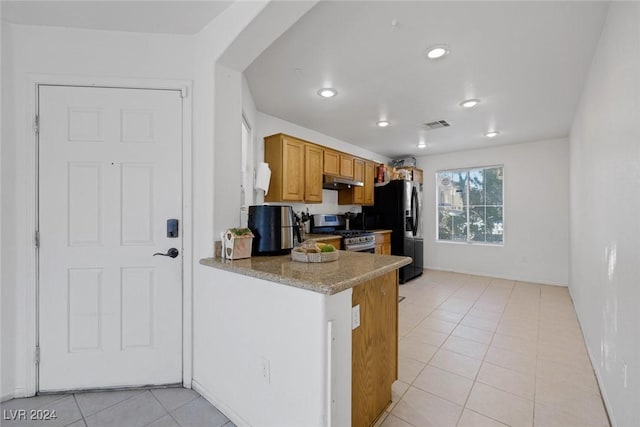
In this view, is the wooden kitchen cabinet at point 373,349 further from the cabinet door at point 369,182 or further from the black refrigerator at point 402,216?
the cabinet door at point 369,182

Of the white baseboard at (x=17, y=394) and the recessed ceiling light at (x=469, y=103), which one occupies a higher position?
the recessed ceiling light at (x=469, y=103)

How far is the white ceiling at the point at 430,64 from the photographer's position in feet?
5.73

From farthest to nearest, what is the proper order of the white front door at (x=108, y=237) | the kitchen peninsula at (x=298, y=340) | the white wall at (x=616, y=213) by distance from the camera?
the white front door at (x=108, y=237)
the white wall at (x=616, y=213)
the kitchen peninsula at (x=298, y=340)

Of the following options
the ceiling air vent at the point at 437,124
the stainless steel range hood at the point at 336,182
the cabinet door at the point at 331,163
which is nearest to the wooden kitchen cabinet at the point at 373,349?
the stainless steel range hood at the point at 336,182

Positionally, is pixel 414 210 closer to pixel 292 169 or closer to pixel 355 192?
pixel 355 192

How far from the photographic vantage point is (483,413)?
5.72ft

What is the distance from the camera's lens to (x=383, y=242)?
482 cm

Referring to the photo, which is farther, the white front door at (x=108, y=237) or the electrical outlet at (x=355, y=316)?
the white front door at (x=108, y=237)

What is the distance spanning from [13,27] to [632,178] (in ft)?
12.0

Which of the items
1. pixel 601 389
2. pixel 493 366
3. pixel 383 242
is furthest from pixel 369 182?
pixel 601 389

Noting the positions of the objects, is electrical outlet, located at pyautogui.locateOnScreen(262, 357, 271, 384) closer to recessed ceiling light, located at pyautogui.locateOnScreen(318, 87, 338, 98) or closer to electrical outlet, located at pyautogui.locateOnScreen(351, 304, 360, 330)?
electrical outlet, located at pyautogui.locateOnScreen(351, 304, 360, 330)

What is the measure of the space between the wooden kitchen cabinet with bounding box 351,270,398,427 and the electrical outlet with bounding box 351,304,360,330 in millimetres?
25

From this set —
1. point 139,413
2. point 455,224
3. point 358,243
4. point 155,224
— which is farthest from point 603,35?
point 455,224

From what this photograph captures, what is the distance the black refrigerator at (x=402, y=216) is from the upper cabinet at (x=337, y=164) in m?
0.97
